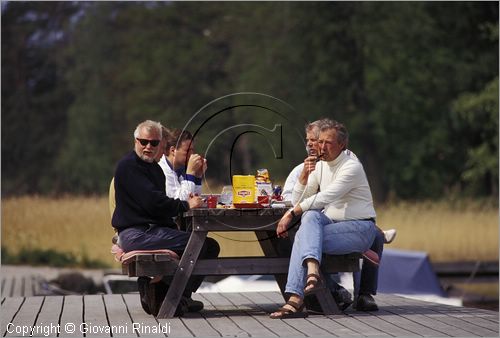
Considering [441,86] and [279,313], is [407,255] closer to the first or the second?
[279,313]

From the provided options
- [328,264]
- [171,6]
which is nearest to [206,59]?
[171,6]

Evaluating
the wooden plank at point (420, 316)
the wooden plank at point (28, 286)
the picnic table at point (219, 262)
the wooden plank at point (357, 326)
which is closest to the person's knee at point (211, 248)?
the picnic table at point (219, 262)

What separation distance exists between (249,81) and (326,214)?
25.2 meters

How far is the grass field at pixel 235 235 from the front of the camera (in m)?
22.1

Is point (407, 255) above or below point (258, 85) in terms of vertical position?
below

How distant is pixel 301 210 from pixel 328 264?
0.47 metres

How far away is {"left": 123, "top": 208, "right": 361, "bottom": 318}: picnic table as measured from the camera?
8.74 metres

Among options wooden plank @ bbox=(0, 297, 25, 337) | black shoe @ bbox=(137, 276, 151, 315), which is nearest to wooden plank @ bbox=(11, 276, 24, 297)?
wooden plank @ bbox=(0, 297, 25, 337)

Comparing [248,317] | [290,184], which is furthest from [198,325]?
[290,184]

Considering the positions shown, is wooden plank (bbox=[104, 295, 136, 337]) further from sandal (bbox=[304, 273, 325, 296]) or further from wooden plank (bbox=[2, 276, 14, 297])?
wooden plank (bbox=[2, 276, 14, 297])

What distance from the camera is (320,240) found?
8.68 meters

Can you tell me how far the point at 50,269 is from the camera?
2261 cm

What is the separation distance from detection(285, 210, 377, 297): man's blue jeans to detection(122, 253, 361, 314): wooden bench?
10 cm

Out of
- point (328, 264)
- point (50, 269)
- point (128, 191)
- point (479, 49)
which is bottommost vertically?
point (50, 269)
